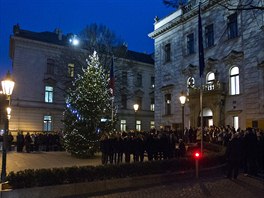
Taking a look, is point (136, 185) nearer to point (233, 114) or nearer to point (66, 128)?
point (66, 128)

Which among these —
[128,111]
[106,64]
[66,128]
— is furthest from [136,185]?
[128,111]

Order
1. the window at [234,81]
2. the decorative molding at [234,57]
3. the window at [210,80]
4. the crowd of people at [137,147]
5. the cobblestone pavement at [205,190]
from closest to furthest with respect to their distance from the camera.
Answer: the cobblestone pavement at [205,190] < the crowd of people at [137,147] < the decorative molding at [234,57] < the window at [234,81] < the window at [210,80]

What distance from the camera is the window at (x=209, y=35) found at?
31.6 m

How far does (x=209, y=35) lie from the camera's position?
105 ft

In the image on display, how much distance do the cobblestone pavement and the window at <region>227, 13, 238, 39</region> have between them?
17892 mm

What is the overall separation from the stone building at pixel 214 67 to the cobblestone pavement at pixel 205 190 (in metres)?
8.36

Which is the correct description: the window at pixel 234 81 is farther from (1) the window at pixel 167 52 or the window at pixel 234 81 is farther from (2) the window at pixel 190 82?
(1) the window at pixel 167 52

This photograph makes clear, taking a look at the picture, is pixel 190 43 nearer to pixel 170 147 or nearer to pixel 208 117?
pixel 208 117

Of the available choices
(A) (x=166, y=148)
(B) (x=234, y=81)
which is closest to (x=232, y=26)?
(B) (x=234, y=81)

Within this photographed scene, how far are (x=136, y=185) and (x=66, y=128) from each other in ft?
34.0

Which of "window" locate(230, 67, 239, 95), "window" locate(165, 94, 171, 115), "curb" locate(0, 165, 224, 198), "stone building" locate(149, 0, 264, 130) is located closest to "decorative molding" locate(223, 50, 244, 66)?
"stone building" locate(149, 0, 264, 130)

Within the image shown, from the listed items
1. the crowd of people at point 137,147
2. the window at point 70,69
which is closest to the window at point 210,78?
the crowd of people at point 137,147

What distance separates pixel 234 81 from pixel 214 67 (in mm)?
2830

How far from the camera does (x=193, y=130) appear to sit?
2598cm
